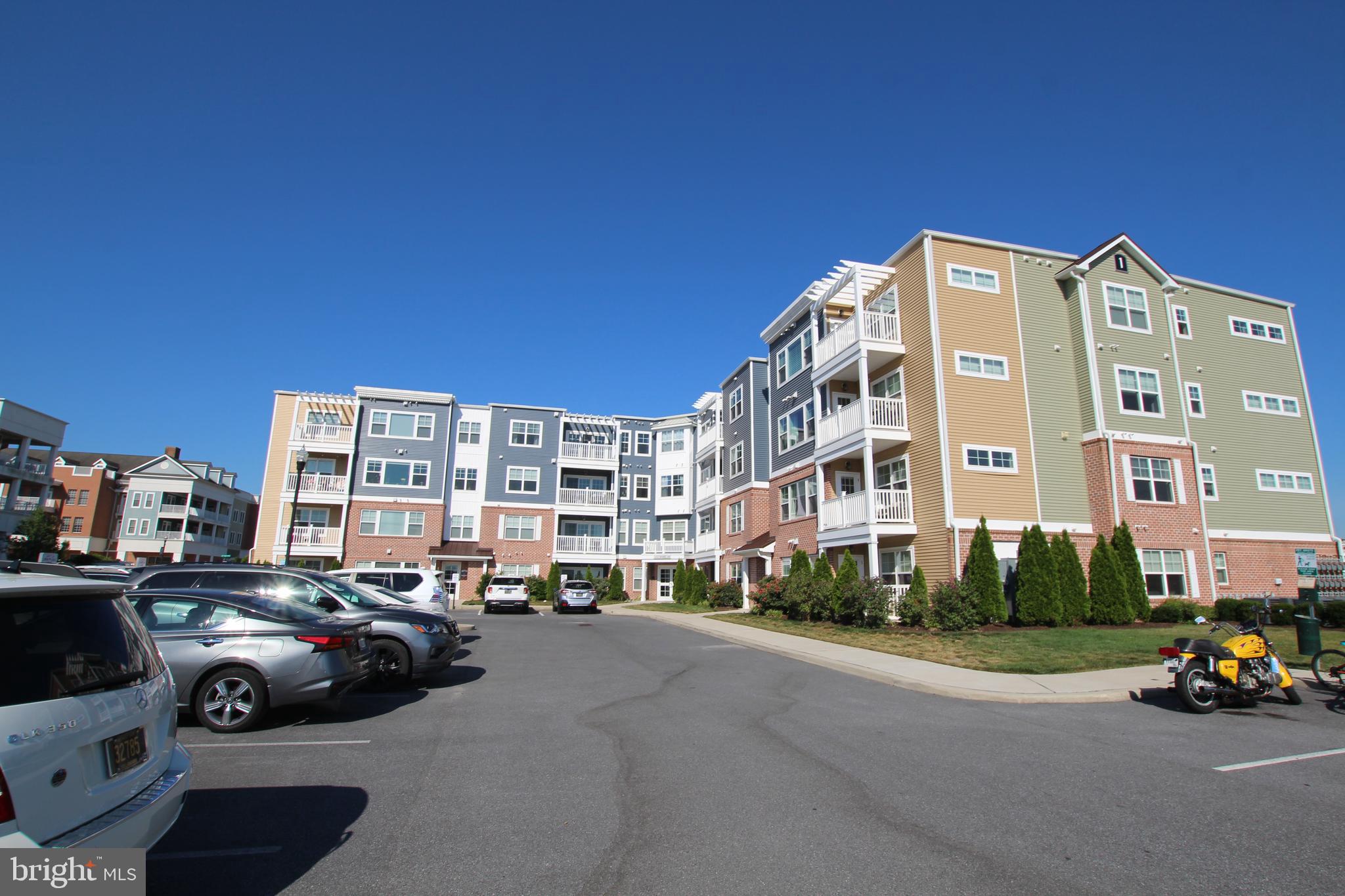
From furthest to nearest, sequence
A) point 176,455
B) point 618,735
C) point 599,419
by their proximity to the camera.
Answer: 1. point 176,455
2. point 599,419
3. point 618,735

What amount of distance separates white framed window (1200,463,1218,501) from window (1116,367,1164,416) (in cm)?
296

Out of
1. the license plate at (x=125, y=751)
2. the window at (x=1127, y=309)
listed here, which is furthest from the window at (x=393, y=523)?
the license plate at (x=125, y=751)

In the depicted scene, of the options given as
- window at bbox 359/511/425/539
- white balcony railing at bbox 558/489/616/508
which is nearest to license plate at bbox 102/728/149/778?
window at bbox 359/511/425/539

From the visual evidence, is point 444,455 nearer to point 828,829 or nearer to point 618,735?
point 618,735

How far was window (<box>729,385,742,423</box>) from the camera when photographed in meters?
38.7

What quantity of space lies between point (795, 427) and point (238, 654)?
26.0m

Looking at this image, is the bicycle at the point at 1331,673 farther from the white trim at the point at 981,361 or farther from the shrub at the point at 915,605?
the white trim at the point at 981,361

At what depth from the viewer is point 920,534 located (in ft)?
76.8

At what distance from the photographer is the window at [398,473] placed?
42688 mm

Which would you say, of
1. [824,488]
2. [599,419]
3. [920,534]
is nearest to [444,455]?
[599,419]

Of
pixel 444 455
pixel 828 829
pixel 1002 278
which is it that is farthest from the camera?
pixel 444 455

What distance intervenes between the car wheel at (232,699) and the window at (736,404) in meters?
31.7

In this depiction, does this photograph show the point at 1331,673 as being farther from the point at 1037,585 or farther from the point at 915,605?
the point at 1037,585

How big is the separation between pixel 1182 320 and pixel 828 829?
1212 inches
